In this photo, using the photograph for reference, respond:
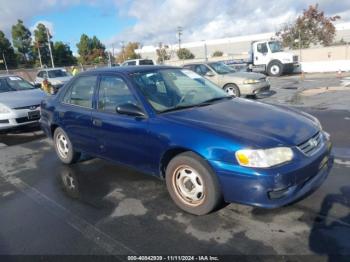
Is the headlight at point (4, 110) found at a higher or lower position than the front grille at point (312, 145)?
higher

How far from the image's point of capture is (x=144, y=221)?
12.8 feet

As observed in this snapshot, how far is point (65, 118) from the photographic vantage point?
5.70 m

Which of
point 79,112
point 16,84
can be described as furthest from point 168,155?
point 16,84

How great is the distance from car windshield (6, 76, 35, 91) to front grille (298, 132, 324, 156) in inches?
349

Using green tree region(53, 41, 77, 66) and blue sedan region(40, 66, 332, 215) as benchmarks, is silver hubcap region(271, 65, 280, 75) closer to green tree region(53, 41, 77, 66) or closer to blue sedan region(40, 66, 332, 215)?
blue sedan region(40, 66, 332, 215)

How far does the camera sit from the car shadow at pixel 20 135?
8512 mm

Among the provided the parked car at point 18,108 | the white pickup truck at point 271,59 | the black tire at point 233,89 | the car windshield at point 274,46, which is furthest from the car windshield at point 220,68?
the car windshield at point 274,46

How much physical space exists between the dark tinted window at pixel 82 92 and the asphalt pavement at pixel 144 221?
1142 mm

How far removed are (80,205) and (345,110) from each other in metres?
7.65

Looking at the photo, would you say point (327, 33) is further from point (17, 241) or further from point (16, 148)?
point (17, 241)

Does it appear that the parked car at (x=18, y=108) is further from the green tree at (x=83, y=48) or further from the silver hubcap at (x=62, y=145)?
the green tree at (x=83, y=48)

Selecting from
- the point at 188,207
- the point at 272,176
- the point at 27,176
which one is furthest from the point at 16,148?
the point at 272,176

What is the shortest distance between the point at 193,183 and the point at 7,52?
63.3m

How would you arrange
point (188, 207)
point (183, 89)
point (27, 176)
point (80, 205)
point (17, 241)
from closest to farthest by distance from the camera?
point (17, 241) → point (188, 207) → point (80, 205) → point (183, 89) → point (27, 176)
